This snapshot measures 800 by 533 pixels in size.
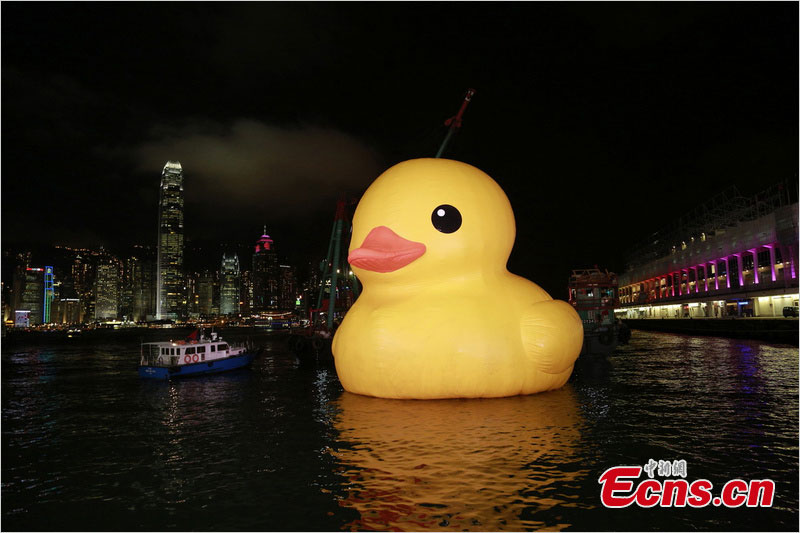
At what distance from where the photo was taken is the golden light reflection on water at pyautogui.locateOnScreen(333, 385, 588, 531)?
6.42 meters

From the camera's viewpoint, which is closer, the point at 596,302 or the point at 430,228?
the point at 430,228

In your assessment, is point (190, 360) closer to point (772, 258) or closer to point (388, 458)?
point (388, 458)

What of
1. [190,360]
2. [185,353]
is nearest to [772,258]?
[190,360]

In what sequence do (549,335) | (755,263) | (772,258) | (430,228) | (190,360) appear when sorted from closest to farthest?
(549,335) < (430,228) < (190,360) < (772,258) < (755,263)

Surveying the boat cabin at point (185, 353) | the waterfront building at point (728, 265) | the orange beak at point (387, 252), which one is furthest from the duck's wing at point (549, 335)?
the waterfront building at point (728, 265)

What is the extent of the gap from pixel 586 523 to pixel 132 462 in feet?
24.4

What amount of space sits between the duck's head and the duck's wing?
1.60 meters

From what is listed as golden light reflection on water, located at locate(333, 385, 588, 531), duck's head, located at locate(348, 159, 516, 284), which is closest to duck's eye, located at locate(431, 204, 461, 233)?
duck's head, located at locate(348, 159, 516, 284)

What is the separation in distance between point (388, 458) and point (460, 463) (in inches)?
46.3

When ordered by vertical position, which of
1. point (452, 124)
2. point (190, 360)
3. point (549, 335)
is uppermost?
point (452, 124)

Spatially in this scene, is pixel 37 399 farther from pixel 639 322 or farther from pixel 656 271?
pixel 656 271

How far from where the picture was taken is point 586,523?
620cm

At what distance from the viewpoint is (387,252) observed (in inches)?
479

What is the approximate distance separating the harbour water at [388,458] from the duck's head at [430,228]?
314 centimetres
